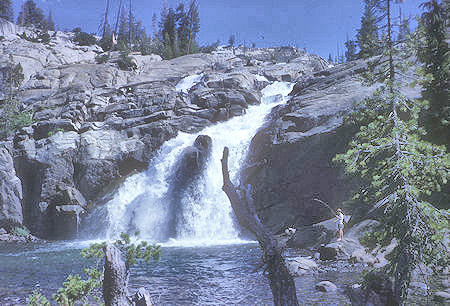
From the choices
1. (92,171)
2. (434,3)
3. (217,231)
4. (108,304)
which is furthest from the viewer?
(92,171)

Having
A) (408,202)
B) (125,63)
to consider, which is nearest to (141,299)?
(408,202)

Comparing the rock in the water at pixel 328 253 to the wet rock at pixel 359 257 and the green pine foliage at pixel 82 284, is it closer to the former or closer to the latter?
the wet rock at pixel 359 257

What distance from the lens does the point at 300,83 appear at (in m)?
39.6

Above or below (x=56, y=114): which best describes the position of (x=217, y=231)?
below

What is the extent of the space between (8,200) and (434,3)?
37.1m

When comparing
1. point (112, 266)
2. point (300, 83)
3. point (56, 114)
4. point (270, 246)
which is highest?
point (300, 83)

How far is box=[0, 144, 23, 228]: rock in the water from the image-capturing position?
103 feet

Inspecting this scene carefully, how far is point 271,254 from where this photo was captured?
5684 mm

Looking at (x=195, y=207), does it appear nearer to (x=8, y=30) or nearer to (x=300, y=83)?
(x=300, y=83)

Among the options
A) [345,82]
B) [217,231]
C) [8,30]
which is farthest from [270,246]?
[8,30]

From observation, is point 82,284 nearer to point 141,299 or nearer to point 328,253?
point 141,299

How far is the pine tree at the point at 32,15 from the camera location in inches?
4301

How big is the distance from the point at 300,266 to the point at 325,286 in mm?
2727

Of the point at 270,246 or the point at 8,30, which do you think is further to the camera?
the point at 8,30
